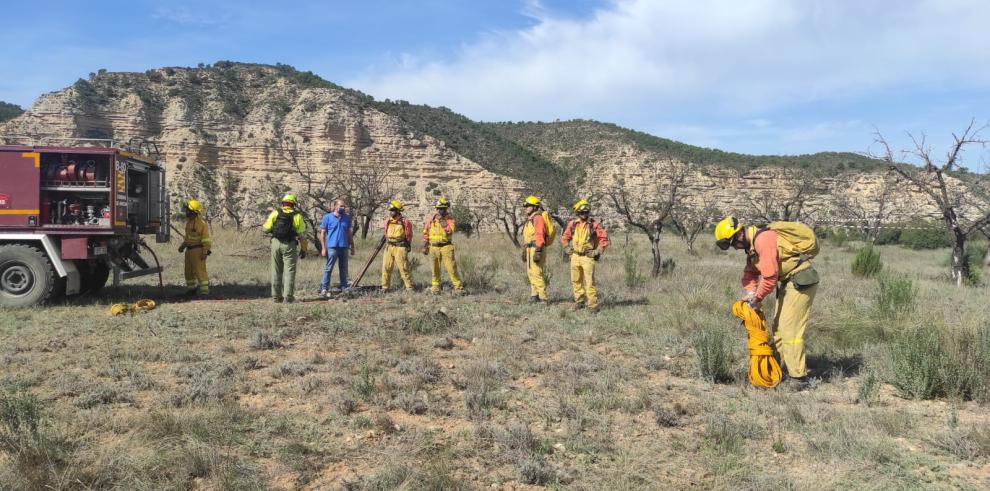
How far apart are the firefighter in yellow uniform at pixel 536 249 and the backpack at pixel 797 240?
4.57 metres

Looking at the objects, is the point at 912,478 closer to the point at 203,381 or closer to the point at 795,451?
the point at 795,451

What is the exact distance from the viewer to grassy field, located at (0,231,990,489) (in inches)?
148

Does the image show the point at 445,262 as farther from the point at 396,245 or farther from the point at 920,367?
the point at 920,367

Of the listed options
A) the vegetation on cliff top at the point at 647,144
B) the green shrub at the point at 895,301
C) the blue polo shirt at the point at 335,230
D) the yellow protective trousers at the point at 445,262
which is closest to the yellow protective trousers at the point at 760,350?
the green shrub at the point at 895,301

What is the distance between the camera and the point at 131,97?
146 feet

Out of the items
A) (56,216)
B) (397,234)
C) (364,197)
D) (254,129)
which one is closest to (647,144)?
(254,129)

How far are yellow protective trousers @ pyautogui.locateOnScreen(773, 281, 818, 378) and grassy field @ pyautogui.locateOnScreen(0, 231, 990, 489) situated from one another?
1.10 feet

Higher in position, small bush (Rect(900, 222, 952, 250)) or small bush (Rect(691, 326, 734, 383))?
small bush (Rect(900, 222, 952, 250))

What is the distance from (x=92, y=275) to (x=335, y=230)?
424 cm

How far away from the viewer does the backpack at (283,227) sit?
9.41 m

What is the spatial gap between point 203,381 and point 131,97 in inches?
1866

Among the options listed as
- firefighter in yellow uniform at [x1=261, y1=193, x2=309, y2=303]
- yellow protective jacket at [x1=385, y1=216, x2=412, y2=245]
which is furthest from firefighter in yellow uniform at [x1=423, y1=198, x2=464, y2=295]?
firefighter in yellow uniform at [x1=261, y1=193, x2=309, y2=303]

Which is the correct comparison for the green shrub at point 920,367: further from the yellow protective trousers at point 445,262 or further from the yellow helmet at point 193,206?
the yellow helmet at point 193,206

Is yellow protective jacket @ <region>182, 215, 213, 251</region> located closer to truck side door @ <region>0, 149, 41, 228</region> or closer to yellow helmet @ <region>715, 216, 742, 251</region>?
truck side door @ <region>0, 149, 41, 228</region>
